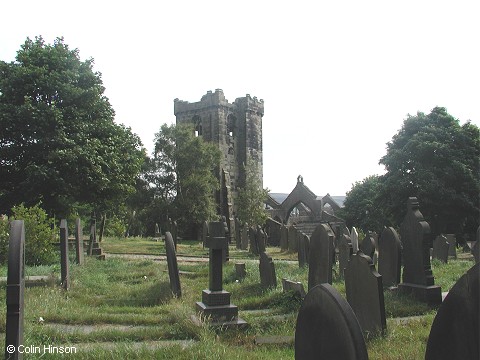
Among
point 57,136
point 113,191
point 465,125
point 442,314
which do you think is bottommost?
point 442,314

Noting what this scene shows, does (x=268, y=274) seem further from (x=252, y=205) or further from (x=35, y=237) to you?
(x=252, y=205)

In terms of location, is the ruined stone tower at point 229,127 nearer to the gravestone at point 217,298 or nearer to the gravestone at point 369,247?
the gravestone at point 369,247

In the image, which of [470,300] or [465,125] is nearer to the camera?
[470,300]

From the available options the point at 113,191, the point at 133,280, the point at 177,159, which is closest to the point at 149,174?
the point at 177,159

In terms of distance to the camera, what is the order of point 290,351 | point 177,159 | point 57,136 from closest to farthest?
1. point 290,351
2. point 57,136
3. point 177,159

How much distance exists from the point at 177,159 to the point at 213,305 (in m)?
36.0

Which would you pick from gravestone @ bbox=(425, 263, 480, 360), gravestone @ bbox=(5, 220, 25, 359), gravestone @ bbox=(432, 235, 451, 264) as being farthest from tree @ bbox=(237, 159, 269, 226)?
gravestone @ bbox=(425, 263, 480, 360)

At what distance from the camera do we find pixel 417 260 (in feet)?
27.7

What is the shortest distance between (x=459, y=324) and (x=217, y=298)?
470 centimetres

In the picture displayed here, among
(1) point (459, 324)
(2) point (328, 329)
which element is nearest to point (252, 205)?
(2) point (328, 329)

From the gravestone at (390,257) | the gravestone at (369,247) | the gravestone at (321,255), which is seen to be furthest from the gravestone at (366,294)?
the gravestone at (369,247)

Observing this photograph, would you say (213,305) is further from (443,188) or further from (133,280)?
(443,188)

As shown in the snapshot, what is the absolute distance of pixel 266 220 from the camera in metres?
44.0

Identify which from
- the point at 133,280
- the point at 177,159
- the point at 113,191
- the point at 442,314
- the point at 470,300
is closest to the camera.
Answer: the point at 470,300
